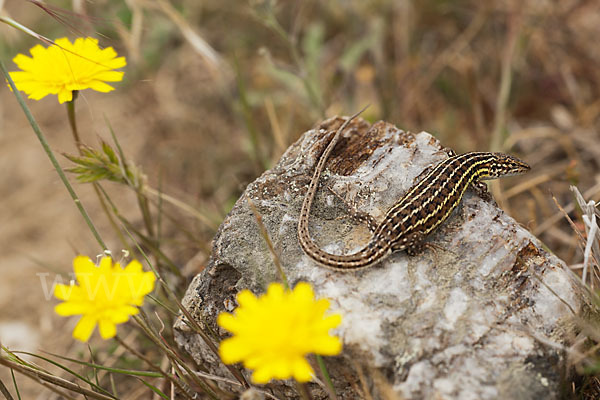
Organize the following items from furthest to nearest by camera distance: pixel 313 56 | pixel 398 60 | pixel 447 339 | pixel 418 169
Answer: pixel 398 60 → pixel 313 56 → pixel 418 169 → pixel 447 339

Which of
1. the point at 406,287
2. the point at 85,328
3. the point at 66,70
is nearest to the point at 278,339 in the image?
the point at 85,328

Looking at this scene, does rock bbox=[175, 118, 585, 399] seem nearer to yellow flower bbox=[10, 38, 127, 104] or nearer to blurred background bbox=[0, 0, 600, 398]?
yellow flower bbox=[10, 38, 127, 104]

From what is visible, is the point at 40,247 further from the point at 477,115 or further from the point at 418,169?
the point at 477,115

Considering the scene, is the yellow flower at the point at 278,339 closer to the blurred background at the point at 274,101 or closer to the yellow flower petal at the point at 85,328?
the yellow flower petal at the point at 85,328

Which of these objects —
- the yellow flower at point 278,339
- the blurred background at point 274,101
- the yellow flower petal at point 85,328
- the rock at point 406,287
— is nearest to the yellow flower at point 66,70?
the rock at point 406,287

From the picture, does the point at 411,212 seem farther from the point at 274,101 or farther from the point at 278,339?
the point at 274,101

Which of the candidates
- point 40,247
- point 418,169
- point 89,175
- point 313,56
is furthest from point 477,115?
point 40,247

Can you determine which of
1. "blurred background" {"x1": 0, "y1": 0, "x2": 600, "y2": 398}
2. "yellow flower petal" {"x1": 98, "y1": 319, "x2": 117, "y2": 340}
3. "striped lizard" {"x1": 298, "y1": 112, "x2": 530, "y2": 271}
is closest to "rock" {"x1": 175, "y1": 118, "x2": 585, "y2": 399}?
"striped lizard" {"x1": 298, "y1": 112, "x2": 530, "y2": 271}
